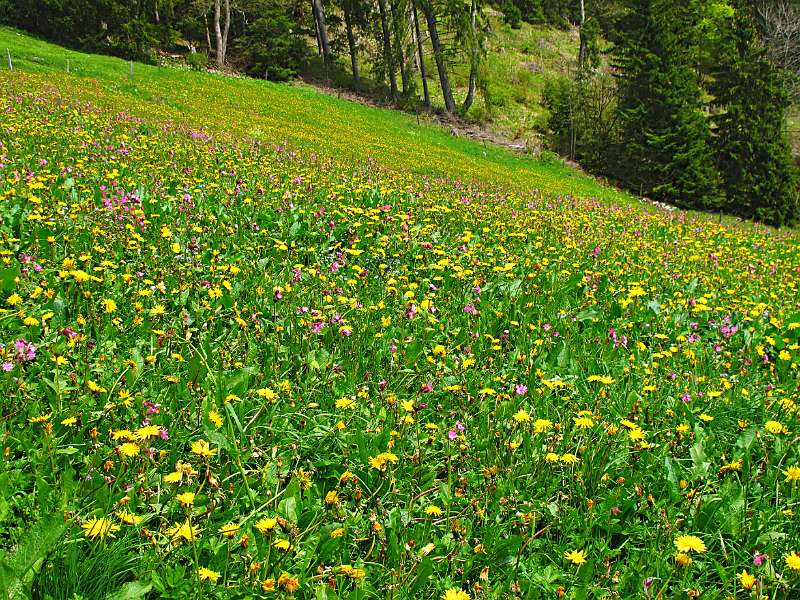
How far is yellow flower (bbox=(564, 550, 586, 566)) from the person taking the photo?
211cm

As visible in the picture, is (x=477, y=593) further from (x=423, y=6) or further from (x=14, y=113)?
(x=423, y=6)

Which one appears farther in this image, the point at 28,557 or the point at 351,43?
the point at 351,43

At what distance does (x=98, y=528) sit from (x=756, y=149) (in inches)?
1134

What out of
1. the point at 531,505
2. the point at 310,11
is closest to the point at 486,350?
the point at 531,505

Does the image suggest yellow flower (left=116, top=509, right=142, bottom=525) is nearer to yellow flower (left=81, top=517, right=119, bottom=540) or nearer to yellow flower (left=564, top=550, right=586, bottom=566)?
yellow flower (left=81, top=517, right=119, bottom=540)

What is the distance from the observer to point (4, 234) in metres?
4.11

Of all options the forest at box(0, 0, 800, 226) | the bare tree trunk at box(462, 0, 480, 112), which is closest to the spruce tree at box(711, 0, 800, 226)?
the forest at box(0, 0, 800, 226)

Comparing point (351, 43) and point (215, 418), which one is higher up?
point (351, 43)

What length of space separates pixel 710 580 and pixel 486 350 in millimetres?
2027

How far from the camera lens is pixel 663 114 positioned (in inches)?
971

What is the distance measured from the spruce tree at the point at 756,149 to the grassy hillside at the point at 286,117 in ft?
21.0

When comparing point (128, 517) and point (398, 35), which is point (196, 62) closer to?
point (398, 35)

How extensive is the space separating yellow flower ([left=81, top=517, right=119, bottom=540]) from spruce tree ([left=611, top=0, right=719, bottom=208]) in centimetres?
2614

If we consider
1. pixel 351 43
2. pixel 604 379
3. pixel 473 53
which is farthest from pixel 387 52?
pixel 604 379
